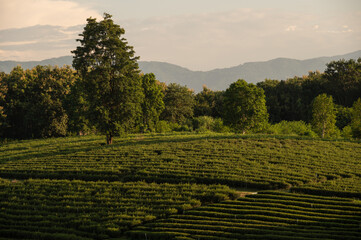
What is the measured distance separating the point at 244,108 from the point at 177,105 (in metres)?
35.6

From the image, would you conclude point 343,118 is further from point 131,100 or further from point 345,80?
point 131,100

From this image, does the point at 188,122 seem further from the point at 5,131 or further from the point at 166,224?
the point at 166,224

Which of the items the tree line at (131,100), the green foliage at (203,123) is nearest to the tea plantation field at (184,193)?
the tree line at (131,100)

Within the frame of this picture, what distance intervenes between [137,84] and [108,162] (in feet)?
61.2

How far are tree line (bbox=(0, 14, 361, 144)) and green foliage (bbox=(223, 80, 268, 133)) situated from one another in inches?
8.4

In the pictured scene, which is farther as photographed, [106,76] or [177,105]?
[177,105]

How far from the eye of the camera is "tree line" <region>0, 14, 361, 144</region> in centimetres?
5212

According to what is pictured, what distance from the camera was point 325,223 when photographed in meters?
22.1

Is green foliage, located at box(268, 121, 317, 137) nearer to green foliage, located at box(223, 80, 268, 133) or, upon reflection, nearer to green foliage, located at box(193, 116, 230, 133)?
green foliage, located at box(223, 80, 268, 133)

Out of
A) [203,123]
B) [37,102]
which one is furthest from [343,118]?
[37,102]

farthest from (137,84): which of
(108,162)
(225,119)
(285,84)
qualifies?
(285,84)

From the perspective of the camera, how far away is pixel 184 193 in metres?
28.9

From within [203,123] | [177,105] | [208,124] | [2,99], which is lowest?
[208,124]

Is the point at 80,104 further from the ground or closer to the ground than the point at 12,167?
further from the ground
